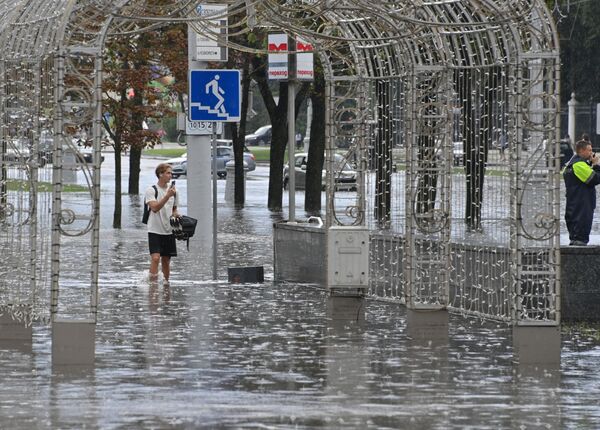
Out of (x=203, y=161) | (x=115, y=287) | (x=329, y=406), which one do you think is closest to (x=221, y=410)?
(x=329, y=406)

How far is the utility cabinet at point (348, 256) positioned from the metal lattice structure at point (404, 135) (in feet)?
1.16

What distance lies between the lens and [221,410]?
10969 mm

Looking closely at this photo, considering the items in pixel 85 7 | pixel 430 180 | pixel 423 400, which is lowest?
pixel 423 400

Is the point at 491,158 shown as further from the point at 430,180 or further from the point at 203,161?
the point at 203,161

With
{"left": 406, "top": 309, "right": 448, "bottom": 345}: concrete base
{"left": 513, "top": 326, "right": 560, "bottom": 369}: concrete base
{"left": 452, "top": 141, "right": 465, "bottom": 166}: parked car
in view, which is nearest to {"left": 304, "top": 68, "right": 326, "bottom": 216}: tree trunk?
{"left": 452, "top": 141, "right": 465, "bottom": 166}: parked car

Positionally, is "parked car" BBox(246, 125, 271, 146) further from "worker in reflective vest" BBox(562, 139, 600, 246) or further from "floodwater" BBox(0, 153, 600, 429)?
"floodwater" BBox(0, 153, 600, 429)

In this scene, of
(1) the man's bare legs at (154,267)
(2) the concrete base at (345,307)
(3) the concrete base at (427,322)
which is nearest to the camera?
(3) the concrete base at (427,322)

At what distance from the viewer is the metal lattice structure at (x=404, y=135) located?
13094 mm

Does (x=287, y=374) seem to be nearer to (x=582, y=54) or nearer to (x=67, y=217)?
(x=67, y=217)

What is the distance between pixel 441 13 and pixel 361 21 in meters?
1.78

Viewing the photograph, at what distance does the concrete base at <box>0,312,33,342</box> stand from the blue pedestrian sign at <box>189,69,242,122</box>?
259 inches

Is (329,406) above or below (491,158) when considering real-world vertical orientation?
below

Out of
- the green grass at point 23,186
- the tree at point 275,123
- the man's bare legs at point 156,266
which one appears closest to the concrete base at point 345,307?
the green grass at point 23,186

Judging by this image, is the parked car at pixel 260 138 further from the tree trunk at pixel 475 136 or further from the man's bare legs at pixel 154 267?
the tree trunk at pixel 475 136
